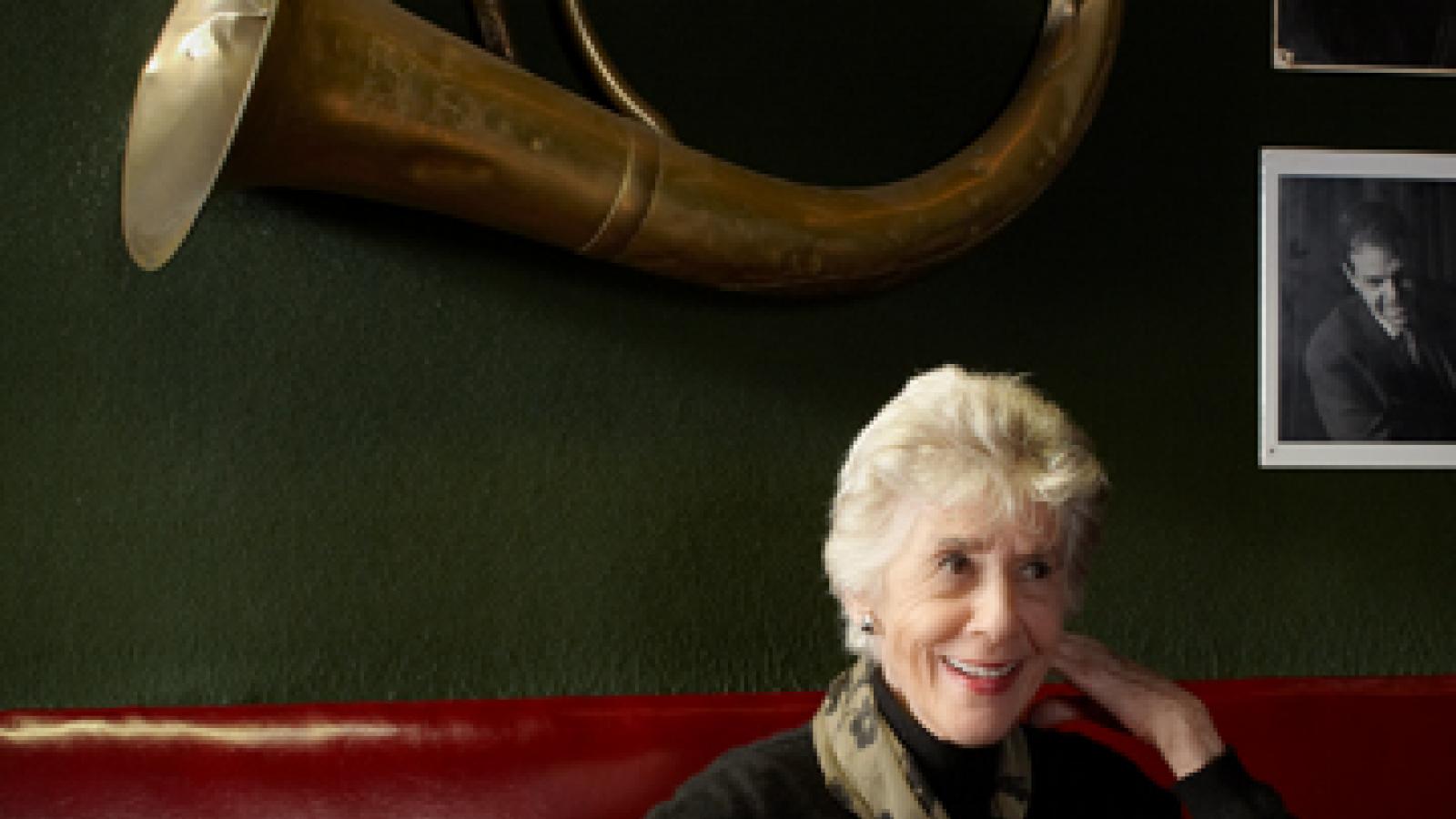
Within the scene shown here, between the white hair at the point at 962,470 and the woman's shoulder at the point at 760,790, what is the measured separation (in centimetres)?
15

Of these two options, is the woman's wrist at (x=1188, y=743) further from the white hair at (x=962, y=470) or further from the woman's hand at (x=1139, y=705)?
the white hair at (x=962, y=470)

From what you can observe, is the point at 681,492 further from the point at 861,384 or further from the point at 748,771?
the point at 748,771

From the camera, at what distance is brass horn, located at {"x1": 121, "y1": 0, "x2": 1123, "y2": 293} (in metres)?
1.44

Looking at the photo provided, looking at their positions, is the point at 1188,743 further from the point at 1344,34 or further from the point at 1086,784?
the point at 1344,34

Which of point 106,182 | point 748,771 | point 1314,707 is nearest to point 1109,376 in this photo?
point 1314,707

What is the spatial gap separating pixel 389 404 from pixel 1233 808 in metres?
1.16

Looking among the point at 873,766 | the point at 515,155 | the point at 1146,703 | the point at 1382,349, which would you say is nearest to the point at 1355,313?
the point at 1382,349

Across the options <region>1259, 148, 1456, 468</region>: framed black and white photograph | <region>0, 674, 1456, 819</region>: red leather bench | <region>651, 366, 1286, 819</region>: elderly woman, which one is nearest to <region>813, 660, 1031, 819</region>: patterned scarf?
<region>651, 366, 1286, 819</region>: elderly woman

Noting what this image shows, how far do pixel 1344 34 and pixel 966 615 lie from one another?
1.27m

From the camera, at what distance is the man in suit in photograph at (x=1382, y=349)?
197cm

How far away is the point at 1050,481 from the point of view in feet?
4.17

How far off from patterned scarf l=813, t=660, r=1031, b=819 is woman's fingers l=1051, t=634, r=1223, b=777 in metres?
0.14

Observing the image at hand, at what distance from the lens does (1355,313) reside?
1.98 m

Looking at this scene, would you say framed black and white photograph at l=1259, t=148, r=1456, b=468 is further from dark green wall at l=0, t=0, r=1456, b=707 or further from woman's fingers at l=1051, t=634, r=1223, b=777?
woman's fingers at l=1051, t=634, r=1223, b=777
